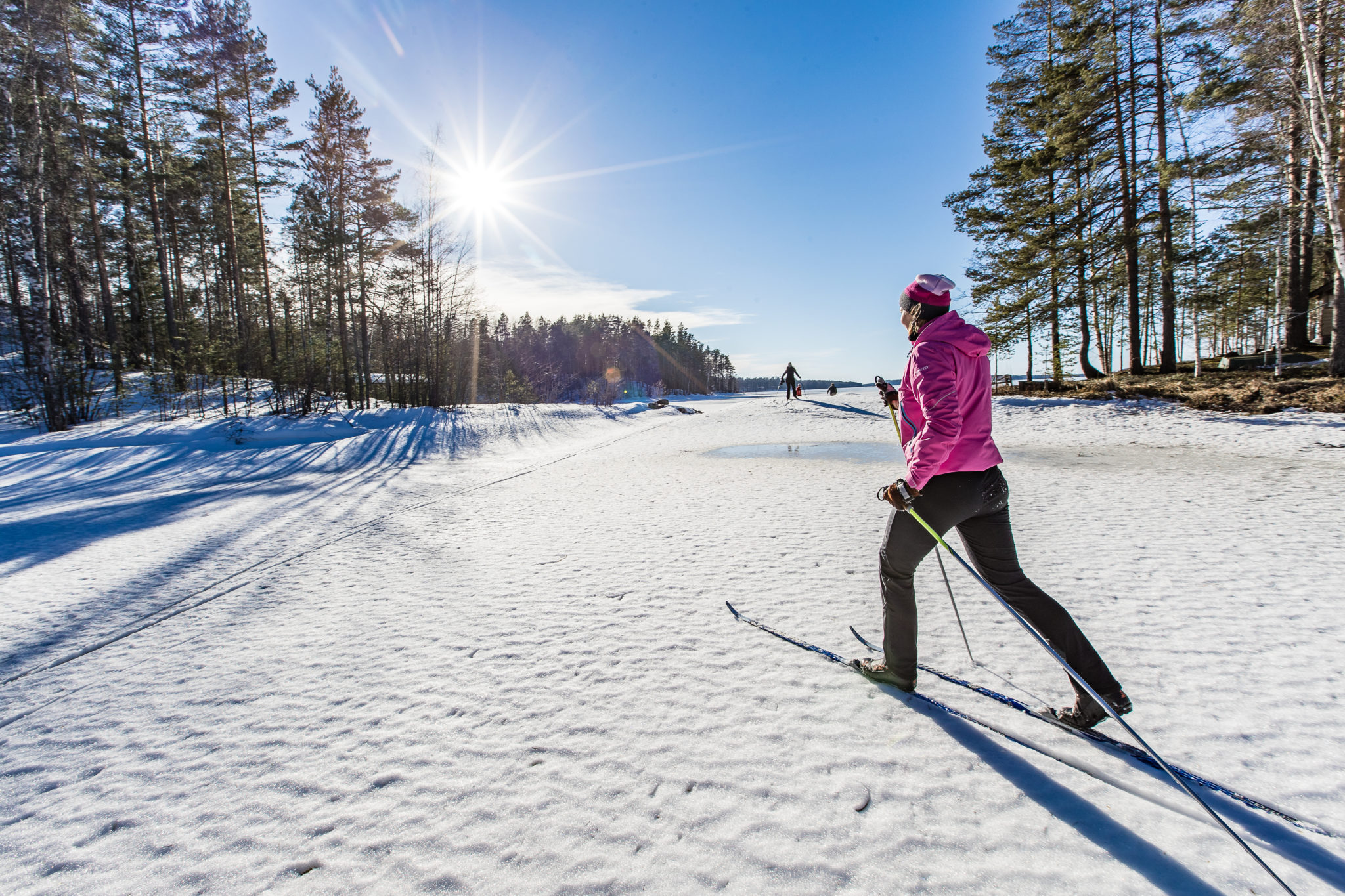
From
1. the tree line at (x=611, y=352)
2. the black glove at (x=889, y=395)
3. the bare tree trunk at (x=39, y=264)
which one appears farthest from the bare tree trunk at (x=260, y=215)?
the tree line at (x=611, y=352)

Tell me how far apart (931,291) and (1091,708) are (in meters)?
2.21

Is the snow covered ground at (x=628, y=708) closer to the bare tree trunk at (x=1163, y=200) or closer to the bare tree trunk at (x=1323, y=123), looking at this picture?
the bare tree trunk at (x=1323, y=123)

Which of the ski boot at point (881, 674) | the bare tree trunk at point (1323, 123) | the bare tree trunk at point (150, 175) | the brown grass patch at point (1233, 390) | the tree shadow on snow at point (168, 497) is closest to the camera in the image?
the ski boot at point (881, 674)

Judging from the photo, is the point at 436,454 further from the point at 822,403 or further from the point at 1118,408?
the point at 1118,408

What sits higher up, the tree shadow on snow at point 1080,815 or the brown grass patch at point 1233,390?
the brown grass patch at point 1233,390

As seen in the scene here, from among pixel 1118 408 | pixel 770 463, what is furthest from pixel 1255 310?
pixel 770 463

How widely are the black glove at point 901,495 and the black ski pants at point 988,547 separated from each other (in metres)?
0.05

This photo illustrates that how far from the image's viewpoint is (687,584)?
4.50 meters

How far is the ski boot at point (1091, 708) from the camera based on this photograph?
245 centimetres

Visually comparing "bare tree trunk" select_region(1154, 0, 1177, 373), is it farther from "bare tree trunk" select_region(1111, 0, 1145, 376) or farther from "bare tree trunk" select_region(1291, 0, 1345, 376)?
"bare tree trunk" select_region(1291, 0, 1345, 376)

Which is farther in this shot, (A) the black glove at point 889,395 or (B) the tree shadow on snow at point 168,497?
(B) the tree shadow on snow at point 168,497

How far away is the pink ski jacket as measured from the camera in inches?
95.0

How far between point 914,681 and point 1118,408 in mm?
17085

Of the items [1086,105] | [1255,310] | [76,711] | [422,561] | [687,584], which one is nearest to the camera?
[76,711]
